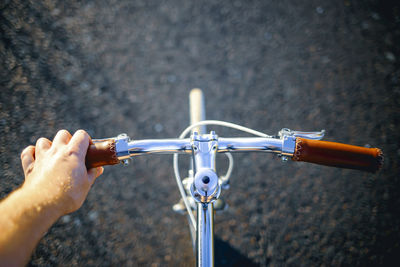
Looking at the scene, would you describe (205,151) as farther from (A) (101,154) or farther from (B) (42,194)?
(B) (42,194)

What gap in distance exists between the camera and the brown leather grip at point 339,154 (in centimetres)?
85

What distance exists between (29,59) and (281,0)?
237cm

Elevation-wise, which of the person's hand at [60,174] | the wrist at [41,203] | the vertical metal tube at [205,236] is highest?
the person's hand at [60,174]

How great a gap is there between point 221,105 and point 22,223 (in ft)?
5.22

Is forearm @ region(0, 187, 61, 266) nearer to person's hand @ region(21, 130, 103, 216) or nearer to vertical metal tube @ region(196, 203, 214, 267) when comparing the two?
person's hand @ region(21, 130, 103, 216)

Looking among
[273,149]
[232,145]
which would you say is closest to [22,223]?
[232,145]

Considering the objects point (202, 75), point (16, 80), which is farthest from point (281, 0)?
point (16, 80)

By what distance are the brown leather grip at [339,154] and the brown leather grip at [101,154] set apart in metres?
0.68

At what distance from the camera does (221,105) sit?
203 cm

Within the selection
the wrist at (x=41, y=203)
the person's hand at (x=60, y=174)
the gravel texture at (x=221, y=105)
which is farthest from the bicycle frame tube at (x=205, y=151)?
the gravel texture at (x=221, y=105)

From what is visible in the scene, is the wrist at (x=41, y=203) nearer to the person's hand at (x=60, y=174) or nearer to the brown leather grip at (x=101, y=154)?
the person's hand at (x=60, y=174)

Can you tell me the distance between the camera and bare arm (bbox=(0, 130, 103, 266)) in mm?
694

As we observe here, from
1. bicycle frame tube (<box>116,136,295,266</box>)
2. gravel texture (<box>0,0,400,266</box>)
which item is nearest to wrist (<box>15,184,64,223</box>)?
bicycle frame tube (<box>116,136,295,266</box>)

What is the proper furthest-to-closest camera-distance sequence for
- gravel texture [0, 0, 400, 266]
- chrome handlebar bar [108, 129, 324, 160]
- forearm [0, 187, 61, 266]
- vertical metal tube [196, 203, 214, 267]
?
gravel texture [0, 0, 400, 266] < chrome handlebar bar [108, 129, 324, 160] < vertical metal tube [196, 203, 214, 267] < forearm [0, 187, 61, 266]
